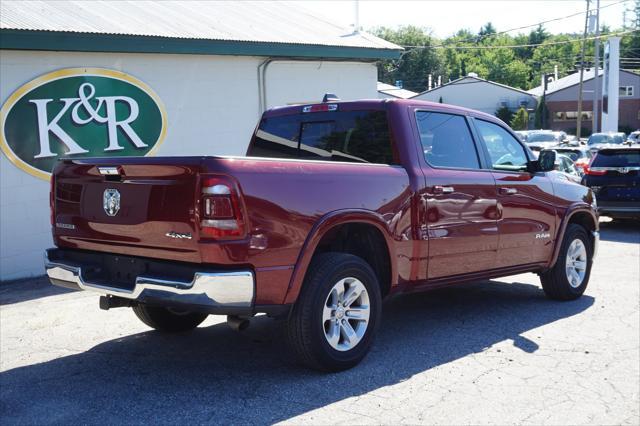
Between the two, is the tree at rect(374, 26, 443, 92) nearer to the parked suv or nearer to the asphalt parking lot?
the parked suv

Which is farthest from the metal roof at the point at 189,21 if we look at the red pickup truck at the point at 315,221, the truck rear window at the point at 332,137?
the red pickup truck at the point at 315,221

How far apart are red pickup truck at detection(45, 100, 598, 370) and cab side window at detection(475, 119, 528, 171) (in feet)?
0.06

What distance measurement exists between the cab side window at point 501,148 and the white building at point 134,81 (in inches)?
209

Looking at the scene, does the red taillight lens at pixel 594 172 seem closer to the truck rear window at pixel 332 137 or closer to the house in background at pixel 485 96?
the truck rear window at pixel 332 137

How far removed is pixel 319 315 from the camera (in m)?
4.86

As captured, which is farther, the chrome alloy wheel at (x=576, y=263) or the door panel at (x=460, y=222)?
the chrome alloy wheel at (x=576, y=263)

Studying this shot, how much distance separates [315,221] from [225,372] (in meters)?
1.32

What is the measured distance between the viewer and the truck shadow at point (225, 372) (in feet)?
14.6

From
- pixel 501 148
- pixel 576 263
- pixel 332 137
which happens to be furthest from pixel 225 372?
pixel 576 263

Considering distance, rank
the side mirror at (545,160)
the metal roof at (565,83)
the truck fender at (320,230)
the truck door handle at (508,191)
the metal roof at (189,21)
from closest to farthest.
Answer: the truck fender at (320,230), the truck door handle at (508,191), the side mirror at (545,160), the metal roof at (189,21), the metal roof at (565,83)

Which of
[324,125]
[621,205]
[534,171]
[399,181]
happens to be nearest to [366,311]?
[399,181]

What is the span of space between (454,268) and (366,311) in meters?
1.20

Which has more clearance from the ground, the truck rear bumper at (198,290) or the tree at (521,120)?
the tree at (521,120)

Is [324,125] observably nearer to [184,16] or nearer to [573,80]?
[184,16]
